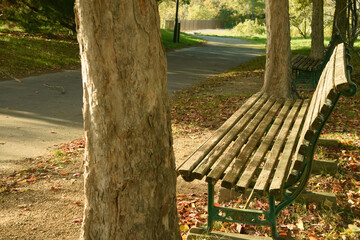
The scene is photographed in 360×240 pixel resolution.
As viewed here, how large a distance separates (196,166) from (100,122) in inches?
36.1

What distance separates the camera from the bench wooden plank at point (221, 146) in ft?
9.62

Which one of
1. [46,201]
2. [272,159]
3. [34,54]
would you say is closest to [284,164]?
[272,159]

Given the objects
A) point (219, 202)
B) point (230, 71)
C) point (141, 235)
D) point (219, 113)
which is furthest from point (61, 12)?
point (141, 235)

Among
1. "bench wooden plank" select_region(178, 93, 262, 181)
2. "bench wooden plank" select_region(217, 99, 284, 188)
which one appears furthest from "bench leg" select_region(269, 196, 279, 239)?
"bench wooden plank" select_region(178, 93, 262, 181)

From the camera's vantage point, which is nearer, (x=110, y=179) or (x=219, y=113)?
(x=110, y=179)

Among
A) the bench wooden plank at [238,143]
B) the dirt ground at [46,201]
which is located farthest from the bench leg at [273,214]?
the dirt ground at [46,201]

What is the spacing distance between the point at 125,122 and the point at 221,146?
129cm

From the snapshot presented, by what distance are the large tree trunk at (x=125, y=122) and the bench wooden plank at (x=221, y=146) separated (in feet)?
1.11

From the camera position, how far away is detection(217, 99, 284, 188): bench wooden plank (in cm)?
283

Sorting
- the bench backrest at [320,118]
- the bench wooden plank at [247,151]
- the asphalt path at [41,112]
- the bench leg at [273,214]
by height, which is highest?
the bench backrest at [320,118]

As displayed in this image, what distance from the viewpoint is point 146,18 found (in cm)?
237

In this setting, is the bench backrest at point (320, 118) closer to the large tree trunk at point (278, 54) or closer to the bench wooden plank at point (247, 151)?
the bench wooden plank at point (247, 151)

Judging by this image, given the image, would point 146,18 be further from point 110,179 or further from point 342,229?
point 342,229

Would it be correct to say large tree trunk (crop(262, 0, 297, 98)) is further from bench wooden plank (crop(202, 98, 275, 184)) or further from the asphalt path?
the asphalt path
